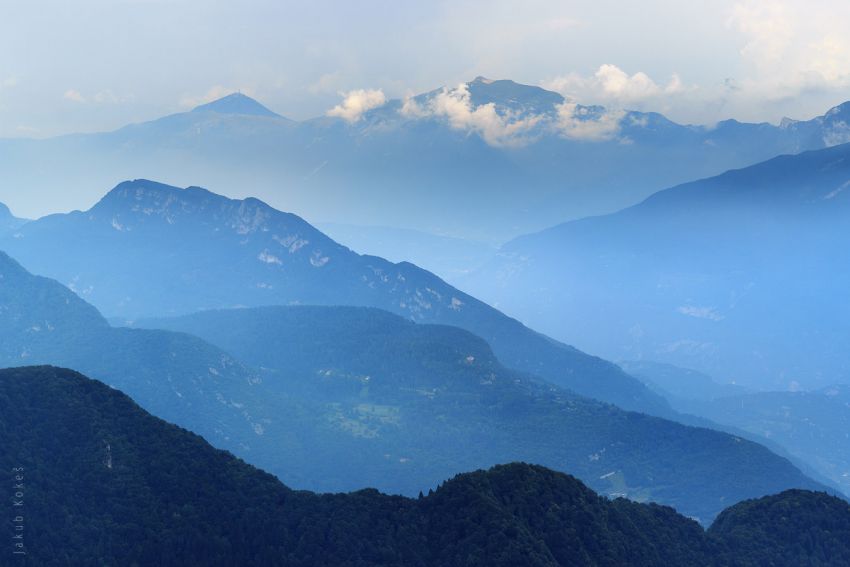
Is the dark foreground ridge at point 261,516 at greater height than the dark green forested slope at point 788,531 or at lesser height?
greater

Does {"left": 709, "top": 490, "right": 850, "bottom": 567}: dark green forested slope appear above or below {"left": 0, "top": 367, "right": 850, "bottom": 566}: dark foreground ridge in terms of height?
below

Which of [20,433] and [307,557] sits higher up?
[20,433]

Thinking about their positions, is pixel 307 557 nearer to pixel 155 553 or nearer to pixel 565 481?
pixel 155 553

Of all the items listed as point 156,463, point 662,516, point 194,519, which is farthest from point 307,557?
point 662,516

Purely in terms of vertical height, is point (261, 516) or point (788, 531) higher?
point (261, 516)

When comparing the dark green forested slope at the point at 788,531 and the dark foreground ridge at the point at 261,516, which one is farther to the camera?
the dark green forested slope at the point at 788,531

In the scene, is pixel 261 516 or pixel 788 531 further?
pixel 788 531

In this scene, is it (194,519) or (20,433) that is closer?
(194,519)

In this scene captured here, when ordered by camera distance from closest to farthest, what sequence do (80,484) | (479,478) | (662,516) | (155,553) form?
(155,553)
(80,484)
(479,478)
(662,516)
